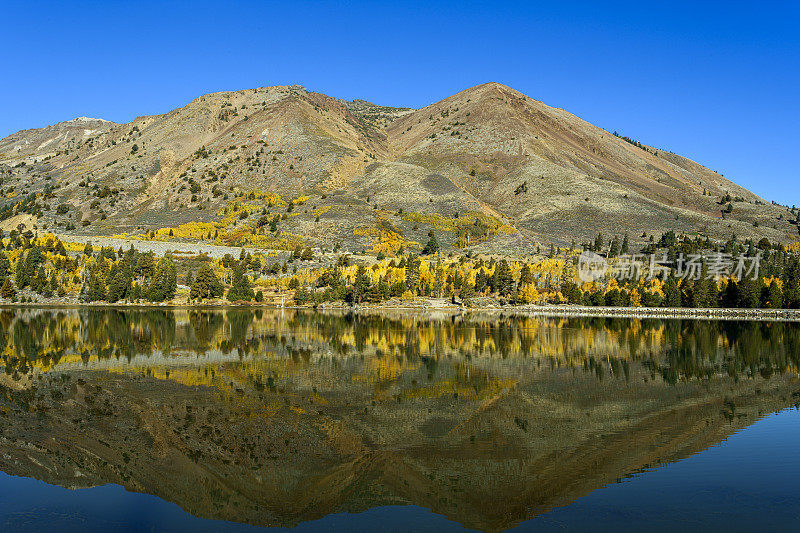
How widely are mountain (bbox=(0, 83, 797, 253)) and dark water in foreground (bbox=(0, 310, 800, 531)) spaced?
74989 millimetres

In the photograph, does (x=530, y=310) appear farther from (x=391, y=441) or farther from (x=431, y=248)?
(x=391, y=441)

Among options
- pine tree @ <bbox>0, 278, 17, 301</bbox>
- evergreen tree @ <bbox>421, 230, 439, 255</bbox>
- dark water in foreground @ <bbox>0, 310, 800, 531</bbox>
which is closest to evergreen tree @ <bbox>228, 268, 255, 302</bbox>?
pine tree @ <bbox>0, 278, 17, 301</bbox>

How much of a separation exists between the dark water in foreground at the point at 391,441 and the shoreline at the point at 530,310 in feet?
140

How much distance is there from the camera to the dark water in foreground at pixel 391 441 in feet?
37.8

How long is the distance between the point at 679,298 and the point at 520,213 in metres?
62.3

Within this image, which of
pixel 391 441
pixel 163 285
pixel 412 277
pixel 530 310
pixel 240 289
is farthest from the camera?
pixel 412 277

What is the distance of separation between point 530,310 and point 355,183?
7419 centimetres

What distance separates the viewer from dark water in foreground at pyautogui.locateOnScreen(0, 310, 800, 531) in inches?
453

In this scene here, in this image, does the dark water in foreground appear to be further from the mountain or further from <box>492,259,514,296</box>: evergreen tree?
the mountain

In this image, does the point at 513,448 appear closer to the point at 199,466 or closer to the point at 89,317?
the point at 199,466

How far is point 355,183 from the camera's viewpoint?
472 feet

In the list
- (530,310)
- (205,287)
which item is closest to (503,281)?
(530,310)

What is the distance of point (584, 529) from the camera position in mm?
10789

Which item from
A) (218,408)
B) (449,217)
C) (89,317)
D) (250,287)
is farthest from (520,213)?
(218,408)
